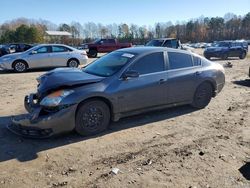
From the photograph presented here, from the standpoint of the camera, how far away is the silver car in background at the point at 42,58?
16.5 metres

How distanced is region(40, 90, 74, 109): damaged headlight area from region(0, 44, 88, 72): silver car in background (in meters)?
11.6

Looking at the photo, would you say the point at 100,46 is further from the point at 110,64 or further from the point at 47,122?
the point at 47,122

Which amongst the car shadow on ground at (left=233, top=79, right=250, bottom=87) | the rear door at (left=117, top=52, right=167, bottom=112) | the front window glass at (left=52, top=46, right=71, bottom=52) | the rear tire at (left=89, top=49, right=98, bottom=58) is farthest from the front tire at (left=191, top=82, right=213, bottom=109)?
the rear tire at (left=89, top=49, right=98, bottom=58)

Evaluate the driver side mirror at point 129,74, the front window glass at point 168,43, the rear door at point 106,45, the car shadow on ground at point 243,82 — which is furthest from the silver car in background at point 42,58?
the rear door at point 106,45

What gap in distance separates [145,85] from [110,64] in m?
0.88

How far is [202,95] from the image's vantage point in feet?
26.4

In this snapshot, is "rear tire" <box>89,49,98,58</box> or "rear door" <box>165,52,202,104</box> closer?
"rear door" <box>165,52,202,104</box>

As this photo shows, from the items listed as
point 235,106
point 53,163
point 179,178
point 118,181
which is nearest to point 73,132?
point 53,163

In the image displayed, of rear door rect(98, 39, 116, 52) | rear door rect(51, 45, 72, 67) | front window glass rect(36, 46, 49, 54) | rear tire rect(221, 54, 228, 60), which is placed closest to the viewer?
front window glass rect(36, 46, 49, 54)

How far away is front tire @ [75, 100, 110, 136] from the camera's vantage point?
19.2 feet

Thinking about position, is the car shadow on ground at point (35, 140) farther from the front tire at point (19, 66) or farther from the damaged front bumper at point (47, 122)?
the front tire at point (19, 66)

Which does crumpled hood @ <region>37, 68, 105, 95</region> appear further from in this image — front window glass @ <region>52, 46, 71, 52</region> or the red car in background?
the red car in background

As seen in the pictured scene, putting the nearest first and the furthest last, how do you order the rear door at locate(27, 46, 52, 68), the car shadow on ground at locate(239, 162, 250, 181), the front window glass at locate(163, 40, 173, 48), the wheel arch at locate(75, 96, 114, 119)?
the car shadow on ground at locate(239, 162, 250, 181) → the wheel arch at locate(75, 96, 114, 119) → the rear door at locate(27, 46, 52, 68) → the front window glass at locate(163, 40, 173, 48)

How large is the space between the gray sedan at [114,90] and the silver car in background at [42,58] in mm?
10339
